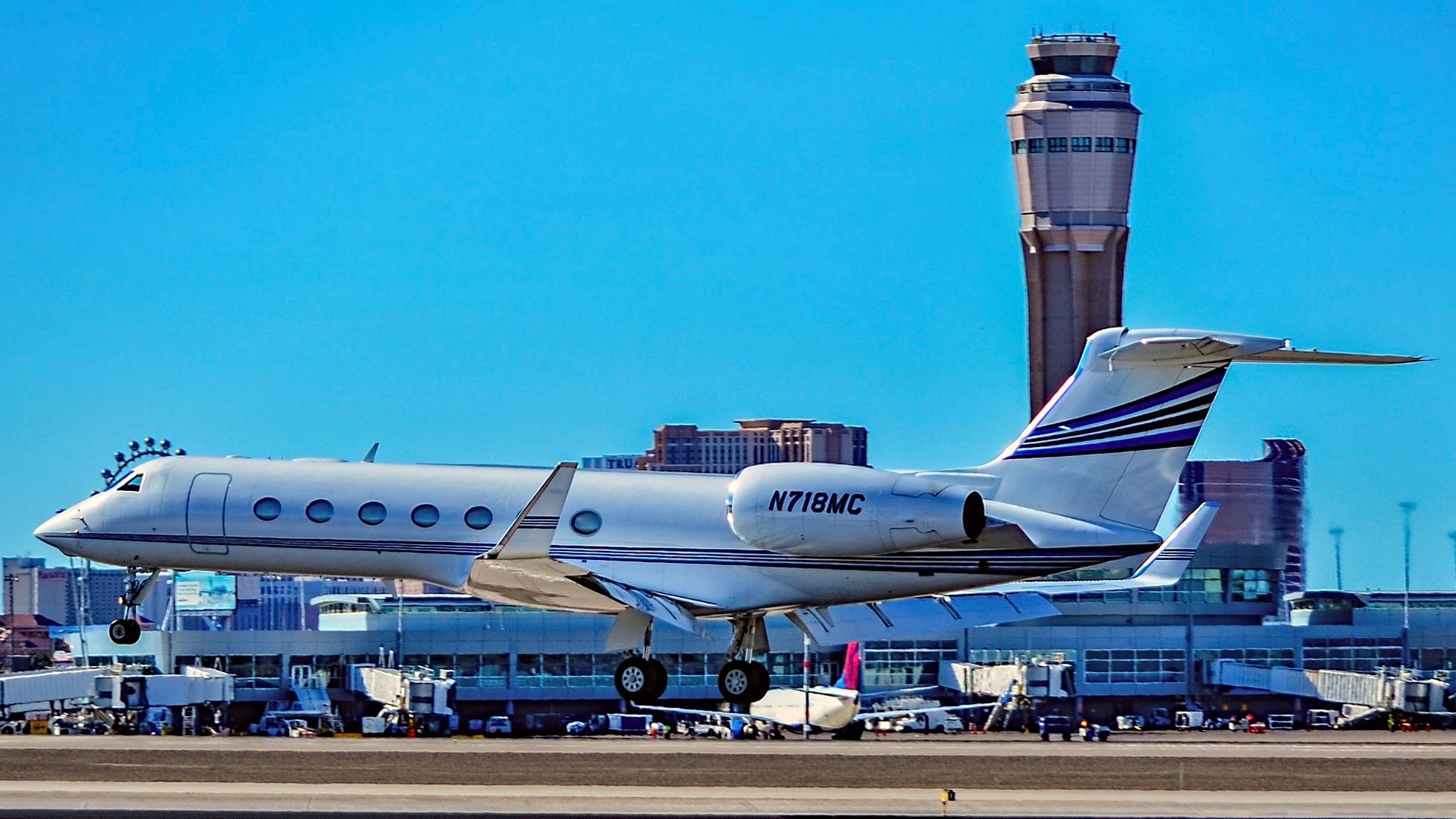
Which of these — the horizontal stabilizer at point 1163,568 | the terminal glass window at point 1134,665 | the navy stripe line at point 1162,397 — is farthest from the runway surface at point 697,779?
the terminal glass window at point 1134,665

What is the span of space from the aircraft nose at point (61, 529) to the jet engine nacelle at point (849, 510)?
12.2 meters

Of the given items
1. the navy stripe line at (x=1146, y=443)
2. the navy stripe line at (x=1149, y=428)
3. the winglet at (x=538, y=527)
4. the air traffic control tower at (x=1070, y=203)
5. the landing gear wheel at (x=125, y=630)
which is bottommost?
the landing gear wheel at (x=125, y=630)

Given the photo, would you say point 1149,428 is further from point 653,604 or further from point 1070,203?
point 1070,203

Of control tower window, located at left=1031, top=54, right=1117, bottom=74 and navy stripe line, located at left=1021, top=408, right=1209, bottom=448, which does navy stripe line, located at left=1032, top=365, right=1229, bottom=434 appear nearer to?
navy stripe line, located at left=1021, top=408, right=1209, bottom=448

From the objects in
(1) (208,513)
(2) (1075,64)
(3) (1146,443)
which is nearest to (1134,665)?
(3) (1146,443)

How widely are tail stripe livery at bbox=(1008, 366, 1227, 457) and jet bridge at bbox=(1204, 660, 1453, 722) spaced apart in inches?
1225

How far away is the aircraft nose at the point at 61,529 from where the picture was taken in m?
40.1

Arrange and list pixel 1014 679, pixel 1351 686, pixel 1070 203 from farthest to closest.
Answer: pixel 1070 203
pixel 1351 686
pixel 1014 679

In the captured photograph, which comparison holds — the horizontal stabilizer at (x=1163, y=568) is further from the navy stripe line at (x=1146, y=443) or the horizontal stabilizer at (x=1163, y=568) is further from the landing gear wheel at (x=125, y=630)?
the landing gear wheel at (x=125, y=630)

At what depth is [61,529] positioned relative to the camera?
132ft

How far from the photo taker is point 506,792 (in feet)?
120

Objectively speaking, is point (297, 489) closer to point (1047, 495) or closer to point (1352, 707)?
point (1047, 495)

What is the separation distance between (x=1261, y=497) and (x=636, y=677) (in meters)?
144

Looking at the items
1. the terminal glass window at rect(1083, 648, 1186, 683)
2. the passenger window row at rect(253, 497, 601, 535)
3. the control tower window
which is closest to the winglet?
the passenger window row at rect(253, 497, 601, 535)
